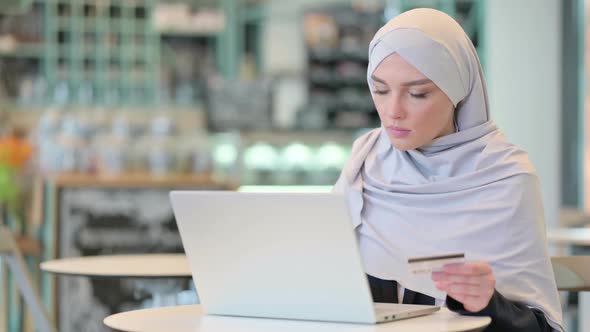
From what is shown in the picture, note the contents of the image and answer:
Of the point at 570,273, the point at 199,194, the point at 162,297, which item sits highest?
the point at 199,194

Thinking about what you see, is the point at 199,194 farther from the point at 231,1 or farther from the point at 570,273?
the point at 231,1

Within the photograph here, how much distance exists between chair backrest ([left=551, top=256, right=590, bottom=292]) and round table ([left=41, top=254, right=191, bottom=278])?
80 cm

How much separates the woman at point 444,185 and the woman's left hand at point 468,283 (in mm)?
152

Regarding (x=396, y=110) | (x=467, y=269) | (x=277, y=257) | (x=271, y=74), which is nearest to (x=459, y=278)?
(x=467, y=269)

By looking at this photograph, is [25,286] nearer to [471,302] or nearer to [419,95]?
[419,95]

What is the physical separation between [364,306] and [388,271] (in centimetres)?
37

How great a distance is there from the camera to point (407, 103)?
1.68 metres

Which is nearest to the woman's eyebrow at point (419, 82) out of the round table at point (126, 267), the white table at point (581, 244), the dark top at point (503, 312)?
the dark top at point (503, 312)

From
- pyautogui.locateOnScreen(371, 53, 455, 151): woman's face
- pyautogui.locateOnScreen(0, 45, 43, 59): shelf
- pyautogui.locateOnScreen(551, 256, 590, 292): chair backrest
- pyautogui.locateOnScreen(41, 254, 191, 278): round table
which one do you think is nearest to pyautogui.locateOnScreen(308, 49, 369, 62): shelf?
pyautogui.locateOnScreen(0, 45, 43, 59): shelf

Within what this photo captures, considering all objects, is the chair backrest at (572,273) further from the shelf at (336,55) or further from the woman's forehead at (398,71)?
the shelf at (336,55)

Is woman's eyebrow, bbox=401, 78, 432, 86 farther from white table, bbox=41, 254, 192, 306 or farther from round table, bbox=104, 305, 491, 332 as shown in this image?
white table, bbox=41, 254, 192, 306

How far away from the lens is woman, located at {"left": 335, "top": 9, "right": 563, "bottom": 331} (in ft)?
5.33

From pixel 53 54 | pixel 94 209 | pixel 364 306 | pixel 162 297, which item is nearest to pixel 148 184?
pixel 94 209

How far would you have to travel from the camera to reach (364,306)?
1.37m
